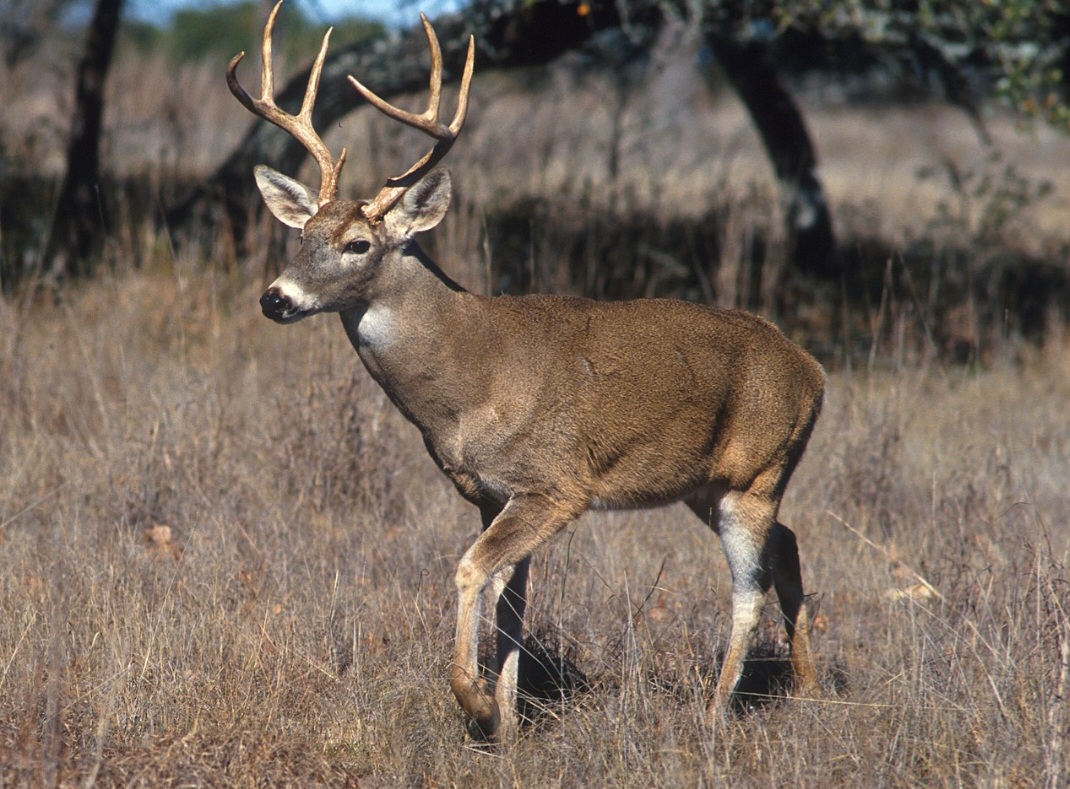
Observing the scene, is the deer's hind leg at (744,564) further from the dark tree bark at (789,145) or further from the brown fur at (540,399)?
the dark tree bark at (789,145)

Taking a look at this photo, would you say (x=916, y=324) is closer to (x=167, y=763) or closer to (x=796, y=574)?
(x=796, y=574)

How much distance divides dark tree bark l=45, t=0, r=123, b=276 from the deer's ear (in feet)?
19.9

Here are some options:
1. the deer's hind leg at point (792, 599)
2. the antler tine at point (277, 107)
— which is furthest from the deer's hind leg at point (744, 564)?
the antler tine at point (277, 107)

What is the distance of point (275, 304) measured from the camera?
14.3 ft

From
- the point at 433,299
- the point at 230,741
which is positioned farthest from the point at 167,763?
the point at 433,299

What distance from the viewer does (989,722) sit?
13.9 feet

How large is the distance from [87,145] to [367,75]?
2294 millimetres

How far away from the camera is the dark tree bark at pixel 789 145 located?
39.3ft

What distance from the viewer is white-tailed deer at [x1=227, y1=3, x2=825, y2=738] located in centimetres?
452

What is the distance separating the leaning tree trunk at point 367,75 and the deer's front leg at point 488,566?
5.70m

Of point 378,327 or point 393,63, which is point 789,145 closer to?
point 393,63

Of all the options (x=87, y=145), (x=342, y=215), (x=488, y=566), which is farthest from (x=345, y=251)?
(x=87, y=145)

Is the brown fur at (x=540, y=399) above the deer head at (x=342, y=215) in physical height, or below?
below

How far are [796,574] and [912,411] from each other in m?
2.66
